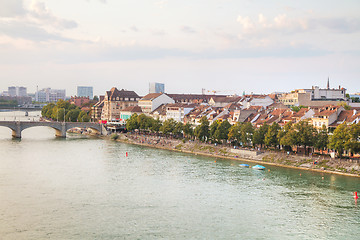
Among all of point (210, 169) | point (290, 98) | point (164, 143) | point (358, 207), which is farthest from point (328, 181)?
point (290, 98)

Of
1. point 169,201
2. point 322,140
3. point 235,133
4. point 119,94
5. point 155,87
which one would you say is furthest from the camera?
point 155,87

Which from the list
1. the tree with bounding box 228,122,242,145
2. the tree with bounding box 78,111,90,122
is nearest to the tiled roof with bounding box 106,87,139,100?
the tree with bounding box 78,111,90,122

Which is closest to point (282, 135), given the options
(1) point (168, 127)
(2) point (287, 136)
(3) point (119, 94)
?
A: (2) point (287, 136)

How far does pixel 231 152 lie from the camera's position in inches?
2032

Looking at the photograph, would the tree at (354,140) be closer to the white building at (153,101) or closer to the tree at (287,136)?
the tree at (287,136)

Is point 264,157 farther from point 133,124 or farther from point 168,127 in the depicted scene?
point 133,124

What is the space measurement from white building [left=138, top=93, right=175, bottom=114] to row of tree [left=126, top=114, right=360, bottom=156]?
26385 mm

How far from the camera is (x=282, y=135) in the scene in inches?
1849

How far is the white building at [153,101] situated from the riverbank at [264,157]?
990 inches

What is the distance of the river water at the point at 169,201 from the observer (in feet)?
81.5

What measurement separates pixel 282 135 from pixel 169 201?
20.4m

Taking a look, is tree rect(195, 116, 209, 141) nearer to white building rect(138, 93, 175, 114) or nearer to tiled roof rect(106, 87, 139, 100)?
white building rect(138, 93, 175, 114)

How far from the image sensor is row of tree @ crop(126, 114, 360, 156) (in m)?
41.1

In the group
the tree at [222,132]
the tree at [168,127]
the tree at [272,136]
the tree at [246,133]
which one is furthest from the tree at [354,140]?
the tree at [168,127]
